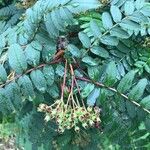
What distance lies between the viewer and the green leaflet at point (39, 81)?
104cm

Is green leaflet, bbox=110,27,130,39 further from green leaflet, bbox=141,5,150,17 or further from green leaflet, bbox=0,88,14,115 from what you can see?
green leaflet, bbox=0,88,14,115

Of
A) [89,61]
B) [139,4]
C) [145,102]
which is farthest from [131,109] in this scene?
[139,4]

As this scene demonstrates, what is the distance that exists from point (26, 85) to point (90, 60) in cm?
18

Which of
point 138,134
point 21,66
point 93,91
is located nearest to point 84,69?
point 93,91

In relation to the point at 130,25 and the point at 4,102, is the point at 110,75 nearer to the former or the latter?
the point at 130,25

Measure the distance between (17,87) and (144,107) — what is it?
331 mm

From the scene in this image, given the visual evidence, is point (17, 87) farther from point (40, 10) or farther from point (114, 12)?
point (114, 12)

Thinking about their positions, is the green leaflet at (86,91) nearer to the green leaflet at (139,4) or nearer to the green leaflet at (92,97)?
the green leaflet at (92,97)

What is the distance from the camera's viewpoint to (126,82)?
1.07 meters

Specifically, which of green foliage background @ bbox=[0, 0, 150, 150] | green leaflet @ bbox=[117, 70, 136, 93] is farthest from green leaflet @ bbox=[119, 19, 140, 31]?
green leaflet @ bbox=[117, 70, 136, 93]

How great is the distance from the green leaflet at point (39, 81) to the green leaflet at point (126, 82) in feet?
0.64

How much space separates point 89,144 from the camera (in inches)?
47.8

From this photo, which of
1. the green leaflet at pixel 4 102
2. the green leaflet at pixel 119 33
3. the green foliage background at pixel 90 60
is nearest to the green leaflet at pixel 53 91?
the green foliage background at pixel 90 60

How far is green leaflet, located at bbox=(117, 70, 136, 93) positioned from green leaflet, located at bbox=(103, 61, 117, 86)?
0.9 inches
